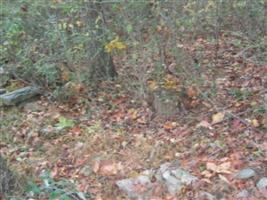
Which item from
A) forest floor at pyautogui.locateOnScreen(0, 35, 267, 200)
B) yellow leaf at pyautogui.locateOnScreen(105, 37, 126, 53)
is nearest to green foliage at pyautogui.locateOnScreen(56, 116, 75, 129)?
forest floor at pyautogui.locateOnScreen(0, 35, 267, 200)

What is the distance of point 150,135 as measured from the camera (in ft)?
19.6

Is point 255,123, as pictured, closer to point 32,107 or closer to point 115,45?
point 115,45

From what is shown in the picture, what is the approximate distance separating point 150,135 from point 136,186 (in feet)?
3.35

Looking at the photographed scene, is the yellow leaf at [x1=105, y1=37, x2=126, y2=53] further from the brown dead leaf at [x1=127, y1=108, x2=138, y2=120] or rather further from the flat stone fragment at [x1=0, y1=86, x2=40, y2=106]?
the flat stone fragment at [x1=0, y1=86, x2=40, y2=106]

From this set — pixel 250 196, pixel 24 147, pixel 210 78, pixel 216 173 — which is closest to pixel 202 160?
pixel 216 173

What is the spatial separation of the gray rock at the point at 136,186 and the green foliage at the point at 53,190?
418 mm

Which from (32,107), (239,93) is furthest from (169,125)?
(32,107)

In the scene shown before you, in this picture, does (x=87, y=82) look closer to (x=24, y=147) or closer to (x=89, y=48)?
(x=89, y=48)

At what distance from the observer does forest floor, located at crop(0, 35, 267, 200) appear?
5.09 metres

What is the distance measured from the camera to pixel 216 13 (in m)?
6.79

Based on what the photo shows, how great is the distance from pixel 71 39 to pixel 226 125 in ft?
9.14

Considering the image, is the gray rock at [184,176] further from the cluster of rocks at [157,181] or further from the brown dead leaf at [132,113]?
the brown dead leaf at [132,113]

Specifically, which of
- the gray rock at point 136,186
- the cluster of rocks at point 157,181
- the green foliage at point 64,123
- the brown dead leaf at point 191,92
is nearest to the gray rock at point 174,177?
the cluster of rocks at point 157,181

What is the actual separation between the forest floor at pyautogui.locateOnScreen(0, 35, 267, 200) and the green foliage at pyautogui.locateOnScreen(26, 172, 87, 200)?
0.22m
